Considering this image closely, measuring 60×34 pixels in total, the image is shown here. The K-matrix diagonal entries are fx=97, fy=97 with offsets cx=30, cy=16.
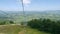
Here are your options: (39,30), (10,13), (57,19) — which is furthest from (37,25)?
(10,13)

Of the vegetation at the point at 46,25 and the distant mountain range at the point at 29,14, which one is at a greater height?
the distant mountain range at the point at 29,14

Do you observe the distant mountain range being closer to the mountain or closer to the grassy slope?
the mountain

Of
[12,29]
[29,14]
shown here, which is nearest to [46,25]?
[29,14]

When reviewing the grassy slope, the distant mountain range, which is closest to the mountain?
the distant mountain range

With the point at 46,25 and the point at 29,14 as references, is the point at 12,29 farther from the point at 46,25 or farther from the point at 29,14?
the point at 46,25

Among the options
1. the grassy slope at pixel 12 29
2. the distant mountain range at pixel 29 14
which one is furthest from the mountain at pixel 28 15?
the grassy slope at pixel 12 29

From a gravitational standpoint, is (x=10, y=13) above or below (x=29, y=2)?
below

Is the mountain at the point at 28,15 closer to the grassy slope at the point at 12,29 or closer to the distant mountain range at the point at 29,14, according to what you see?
the distant mountain range at the point at 29,14

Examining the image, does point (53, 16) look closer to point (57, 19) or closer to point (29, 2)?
point (57, 19)

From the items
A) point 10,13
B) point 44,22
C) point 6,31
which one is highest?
point 10,13
